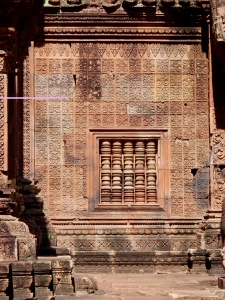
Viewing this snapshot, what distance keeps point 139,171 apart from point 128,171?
0.21m

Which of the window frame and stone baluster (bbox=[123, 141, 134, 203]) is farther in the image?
stone baluster (bbox=[123, 141, 134, 203])

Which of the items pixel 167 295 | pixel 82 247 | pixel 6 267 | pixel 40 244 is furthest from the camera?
pixel 82 247

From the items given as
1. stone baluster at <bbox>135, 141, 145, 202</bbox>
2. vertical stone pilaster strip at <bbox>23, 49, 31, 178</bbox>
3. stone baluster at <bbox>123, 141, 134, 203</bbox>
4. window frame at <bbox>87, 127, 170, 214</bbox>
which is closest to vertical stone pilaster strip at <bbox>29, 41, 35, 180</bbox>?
vertical stone pilaster strip at <bbox>23, 49, 31, 178</bbox>

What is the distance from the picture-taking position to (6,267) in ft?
42.8

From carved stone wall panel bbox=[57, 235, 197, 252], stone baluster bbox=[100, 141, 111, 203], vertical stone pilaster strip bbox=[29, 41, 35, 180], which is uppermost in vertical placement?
vertical stone pilaster strip bbox=[29, 41, 35, 180]

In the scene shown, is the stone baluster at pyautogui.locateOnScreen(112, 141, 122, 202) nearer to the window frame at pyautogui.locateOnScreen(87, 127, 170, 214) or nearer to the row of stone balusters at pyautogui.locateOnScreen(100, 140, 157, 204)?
the row of stone balusters at pyautogui.locateOnScreen(100, 140, 157, 204)

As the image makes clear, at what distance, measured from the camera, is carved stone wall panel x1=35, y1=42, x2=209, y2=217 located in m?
19.3

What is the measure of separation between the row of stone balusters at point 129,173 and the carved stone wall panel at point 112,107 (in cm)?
37

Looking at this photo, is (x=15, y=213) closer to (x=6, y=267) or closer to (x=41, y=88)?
(x=6, y=267)

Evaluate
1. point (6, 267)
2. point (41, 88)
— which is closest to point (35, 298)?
point (6, 267)

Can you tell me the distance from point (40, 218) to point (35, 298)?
19.1 ft

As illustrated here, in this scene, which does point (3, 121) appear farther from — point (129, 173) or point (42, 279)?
point (129, 173)

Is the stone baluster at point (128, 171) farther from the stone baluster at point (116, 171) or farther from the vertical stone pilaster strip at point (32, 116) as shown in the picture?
the vertical stone pilaster strip at point (32, 116)

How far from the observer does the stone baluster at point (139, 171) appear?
1947 cm
